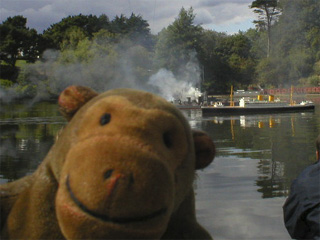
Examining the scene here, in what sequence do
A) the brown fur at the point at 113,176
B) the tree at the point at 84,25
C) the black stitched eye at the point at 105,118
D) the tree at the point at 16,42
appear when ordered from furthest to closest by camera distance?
the tree at the point at 84,25 → the tree at the point at 16,42 → the black stitched eye at the point at 105,118 → the brown fur at the point at 113,176

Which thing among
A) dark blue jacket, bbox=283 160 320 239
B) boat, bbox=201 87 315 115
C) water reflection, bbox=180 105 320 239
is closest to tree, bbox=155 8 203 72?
boat, bbox=201 87 315 115

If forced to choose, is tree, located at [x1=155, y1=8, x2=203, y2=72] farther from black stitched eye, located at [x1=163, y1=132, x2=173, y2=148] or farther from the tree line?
black stitched eye, located at [x1=163, y1=132, x2=173, y2=148]

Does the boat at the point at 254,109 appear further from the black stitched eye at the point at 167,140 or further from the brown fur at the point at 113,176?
the black stitched eye at the point at 167,140

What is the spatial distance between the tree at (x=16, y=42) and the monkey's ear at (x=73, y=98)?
925 centimetres

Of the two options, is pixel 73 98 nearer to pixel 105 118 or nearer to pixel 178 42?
pixel 105 118

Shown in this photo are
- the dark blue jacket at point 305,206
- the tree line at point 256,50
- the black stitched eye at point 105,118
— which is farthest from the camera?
the tree line at point 256,50

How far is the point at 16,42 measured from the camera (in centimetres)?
1192

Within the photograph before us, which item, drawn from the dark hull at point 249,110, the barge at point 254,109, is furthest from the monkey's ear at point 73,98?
the barge at point 254,109

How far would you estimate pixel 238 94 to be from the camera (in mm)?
49656

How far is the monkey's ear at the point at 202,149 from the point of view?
2.04 metres

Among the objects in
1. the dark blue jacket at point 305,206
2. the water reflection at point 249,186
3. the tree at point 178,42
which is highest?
the tree at point 178,42

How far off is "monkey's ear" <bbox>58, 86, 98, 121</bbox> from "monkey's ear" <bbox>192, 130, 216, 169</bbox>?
45 centimetres

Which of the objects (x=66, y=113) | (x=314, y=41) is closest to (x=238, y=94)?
(x=314, y=41)

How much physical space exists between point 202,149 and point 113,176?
0.54 meters
